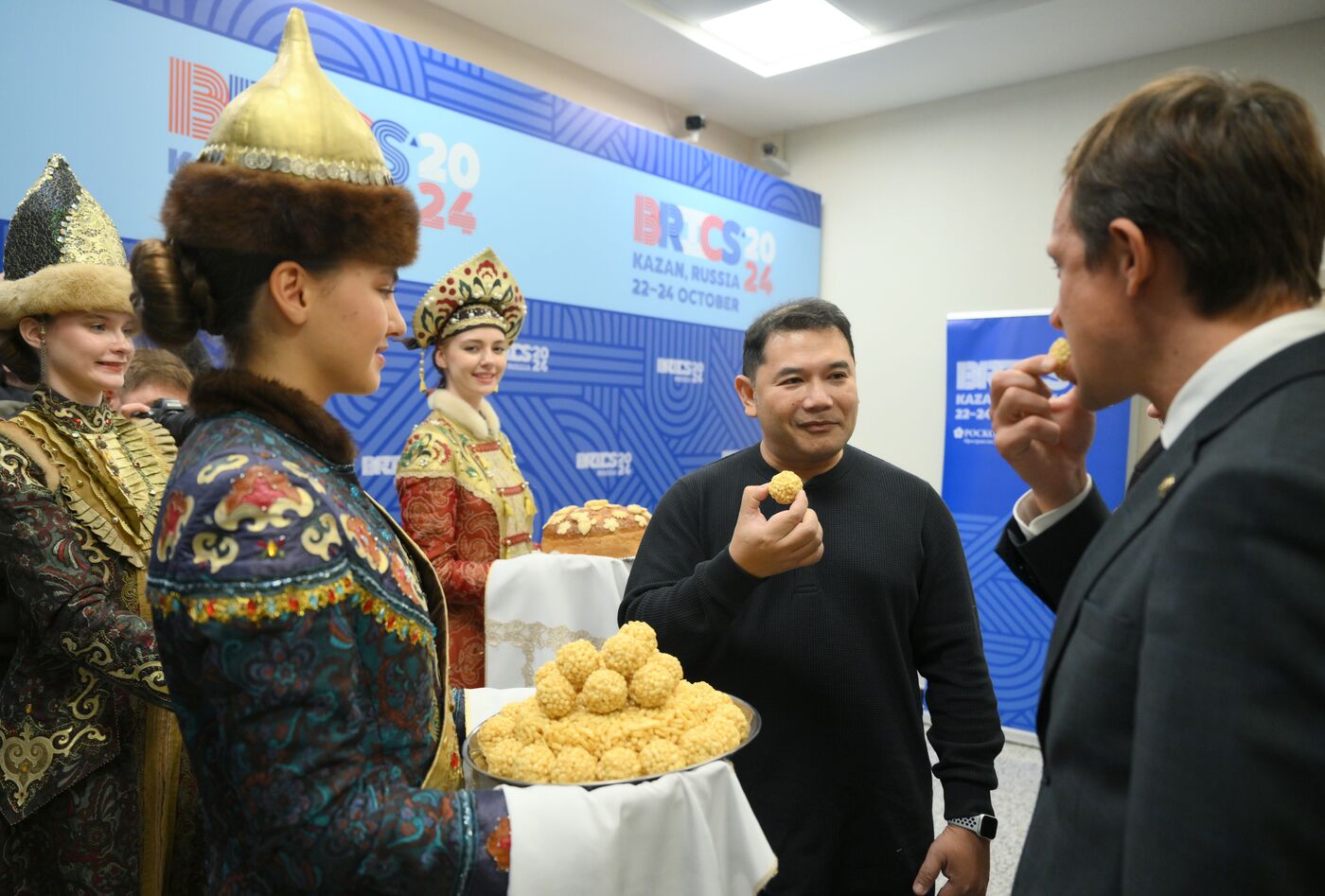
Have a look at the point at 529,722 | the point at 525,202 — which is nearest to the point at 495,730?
the point at 529,722

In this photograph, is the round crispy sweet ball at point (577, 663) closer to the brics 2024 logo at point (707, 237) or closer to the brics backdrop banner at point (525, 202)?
the brics backdrop banner at point (525, 202)

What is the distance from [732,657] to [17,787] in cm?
151

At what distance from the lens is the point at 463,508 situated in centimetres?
314

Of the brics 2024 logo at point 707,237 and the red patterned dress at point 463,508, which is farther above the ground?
the brics 2024 logo at point 707,237

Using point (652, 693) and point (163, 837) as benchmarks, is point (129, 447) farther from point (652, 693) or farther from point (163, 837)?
point (652, 693)

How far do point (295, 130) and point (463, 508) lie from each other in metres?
2.10

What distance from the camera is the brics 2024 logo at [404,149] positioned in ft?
11.2

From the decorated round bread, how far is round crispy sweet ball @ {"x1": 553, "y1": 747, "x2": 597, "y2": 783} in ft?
7.17

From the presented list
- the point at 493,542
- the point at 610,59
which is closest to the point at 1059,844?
the point at 493,542

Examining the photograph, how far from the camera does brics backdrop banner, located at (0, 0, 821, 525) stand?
125 inches

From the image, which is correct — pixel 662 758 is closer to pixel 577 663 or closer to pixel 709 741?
pixel 709 741

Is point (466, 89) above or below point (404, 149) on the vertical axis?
above

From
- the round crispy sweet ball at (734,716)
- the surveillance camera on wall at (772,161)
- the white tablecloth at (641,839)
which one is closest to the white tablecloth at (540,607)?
the round crispy sweet ball at (734,716)

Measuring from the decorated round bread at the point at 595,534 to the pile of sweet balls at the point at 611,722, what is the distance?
1.95 meters
